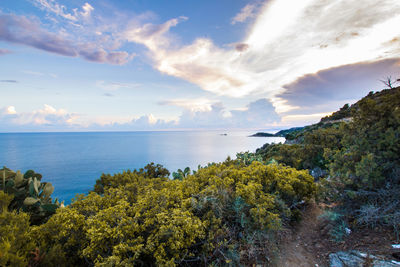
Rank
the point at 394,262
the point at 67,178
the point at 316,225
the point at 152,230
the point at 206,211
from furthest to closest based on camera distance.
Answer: the point at 67,178 → the point at 316,225 → the point at 206,211 → the point at 152,230 → the point at 394,262

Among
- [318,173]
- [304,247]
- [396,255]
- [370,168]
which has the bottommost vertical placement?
[304,247]

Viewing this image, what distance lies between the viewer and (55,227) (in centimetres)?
374

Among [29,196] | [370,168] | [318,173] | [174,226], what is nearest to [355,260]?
[370,168]

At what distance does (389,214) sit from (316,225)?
1.94 metres

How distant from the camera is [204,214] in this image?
14.7 feet

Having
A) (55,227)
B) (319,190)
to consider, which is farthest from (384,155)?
(55,227)

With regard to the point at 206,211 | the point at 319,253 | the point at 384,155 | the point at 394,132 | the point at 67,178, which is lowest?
the point at 67,178

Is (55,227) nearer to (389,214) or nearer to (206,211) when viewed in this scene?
(206,211)

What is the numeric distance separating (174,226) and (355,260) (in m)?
3.84

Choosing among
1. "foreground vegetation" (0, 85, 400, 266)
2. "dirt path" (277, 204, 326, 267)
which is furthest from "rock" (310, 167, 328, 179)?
"dirt path" (277, 204, 326, 267)

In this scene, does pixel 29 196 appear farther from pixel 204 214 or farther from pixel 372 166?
pixel 372 166

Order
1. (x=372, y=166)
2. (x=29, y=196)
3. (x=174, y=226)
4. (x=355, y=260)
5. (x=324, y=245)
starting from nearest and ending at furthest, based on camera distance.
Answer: (x=174, y=226) < (x=355, y=260) < (x=372, y=166) < (x=324, y=245) < (x=29, y=196)

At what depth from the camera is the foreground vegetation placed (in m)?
3.33

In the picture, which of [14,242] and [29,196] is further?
[29,196]
